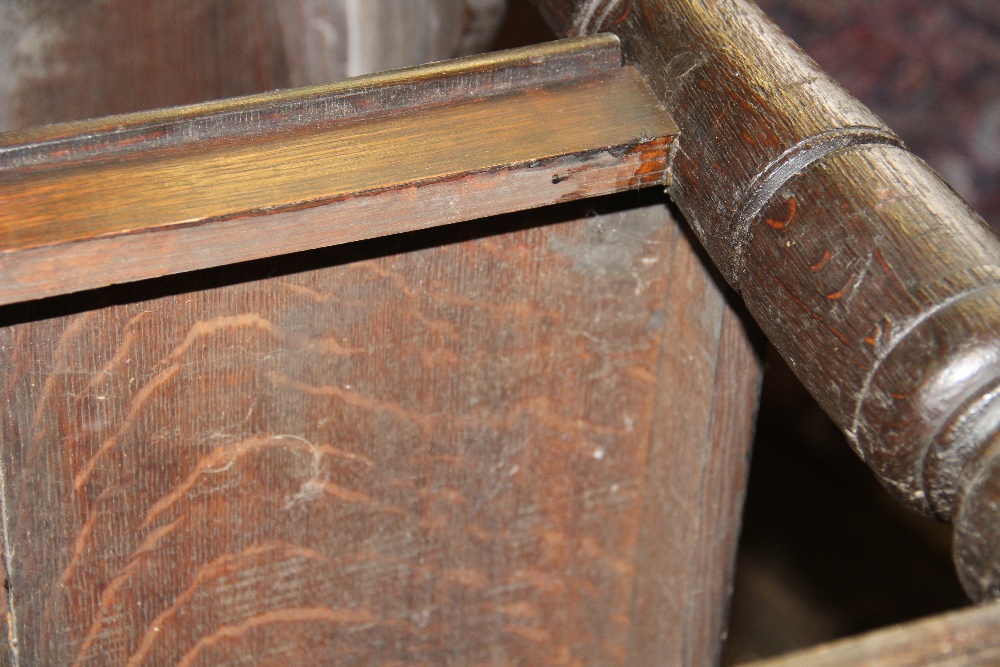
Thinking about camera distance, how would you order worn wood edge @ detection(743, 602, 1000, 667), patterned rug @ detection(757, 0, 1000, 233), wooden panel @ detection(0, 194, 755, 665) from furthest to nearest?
patterned rug @ detection(757, 0, 1000, 233) < wooden panel @ detection(0, 194, 755, 665) < worn wood edge @ detection(743, 602, 1000, 667)

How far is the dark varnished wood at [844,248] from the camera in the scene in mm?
732

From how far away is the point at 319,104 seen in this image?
0.97 meters

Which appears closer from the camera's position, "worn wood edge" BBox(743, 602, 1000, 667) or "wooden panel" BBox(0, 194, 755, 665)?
"worn wood edge" BBox(743, 602, 1000, 667)

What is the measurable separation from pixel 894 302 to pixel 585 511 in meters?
0.57

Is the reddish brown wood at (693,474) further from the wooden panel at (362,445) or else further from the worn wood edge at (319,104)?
the worn wood edge at (319,104)

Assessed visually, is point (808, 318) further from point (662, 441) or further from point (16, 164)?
point (16, 164)

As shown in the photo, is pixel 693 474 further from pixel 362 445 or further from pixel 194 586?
pixel 194 586

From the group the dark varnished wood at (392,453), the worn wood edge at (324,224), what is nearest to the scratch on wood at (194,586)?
the dark varnished wood at (392,453)

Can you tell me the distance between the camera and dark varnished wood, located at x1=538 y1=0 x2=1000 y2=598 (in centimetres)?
73

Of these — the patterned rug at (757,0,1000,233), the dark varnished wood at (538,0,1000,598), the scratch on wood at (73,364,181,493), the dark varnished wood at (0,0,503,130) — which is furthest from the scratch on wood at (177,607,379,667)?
the patterned rug at (757,0,1000,233)

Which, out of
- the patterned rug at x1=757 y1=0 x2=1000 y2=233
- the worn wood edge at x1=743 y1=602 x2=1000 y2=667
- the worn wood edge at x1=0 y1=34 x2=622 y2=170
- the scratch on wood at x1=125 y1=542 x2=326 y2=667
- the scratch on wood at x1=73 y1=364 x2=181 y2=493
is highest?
the worn wood edge at x1=0 y1=34 x2=622 y2=170

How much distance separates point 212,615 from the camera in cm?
115

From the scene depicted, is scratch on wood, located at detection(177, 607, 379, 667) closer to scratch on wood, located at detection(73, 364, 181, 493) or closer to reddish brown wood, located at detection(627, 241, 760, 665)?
scratch on wood, located at detection(73, 364, 181, 493)

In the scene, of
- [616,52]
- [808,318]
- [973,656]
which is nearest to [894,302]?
[808,318]
